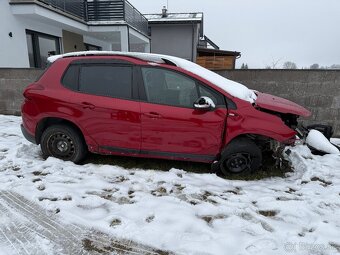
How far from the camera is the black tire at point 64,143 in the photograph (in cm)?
422

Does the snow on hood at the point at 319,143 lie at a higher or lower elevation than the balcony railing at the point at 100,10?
lower

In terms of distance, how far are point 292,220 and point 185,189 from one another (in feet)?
4.28

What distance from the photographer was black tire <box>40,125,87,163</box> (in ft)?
13.9

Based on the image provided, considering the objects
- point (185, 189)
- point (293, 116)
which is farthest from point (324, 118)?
point (185, 189)

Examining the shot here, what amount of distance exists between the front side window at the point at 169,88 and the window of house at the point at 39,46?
8.36 metres

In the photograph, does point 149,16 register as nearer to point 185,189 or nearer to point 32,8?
point 32,8

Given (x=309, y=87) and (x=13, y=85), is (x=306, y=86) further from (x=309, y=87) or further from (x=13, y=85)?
(x=13, y=85)

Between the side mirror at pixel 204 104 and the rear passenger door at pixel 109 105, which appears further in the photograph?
the rear passenger door at pixel 109 105

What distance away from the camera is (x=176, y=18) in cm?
2188

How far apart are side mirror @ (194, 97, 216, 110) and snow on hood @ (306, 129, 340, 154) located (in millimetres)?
2458

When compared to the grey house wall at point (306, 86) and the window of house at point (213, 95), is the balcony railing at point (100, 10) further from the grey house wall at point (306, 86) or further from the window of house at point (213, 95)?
the window of house at point (213, 95)

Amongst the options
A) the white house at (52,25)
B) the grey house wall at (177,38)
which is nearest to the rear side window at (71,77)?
the white house at (52,25)

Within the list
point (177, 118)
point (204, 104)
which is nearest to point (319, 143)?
point (204, 104)

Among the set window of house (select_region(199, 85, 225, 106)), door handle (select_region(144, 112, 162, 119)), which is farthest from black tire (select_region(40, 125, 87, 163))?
window of house (select_region(199, 85, 225, 106))
